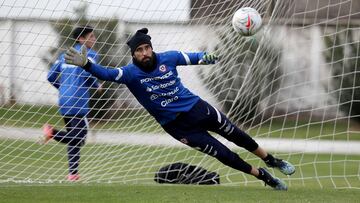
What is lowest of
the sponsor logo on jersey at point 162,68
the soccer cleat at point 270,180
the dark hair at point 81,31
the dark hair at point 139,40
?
the soccer cleat at point 270,180

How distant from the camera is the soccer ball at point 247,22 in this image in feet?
27.4

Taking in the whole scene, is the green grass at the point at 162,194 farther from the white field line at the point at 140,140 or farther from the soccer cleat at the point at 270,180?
the white field line at the point at 140,140

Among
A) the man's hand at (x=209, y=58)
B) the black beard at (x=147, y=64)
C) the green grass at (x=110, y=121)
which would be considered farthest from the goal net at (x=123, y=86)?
the man's hand at (x=209, y=58)

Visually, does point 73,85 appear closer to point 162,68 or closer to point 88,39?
point 88,39

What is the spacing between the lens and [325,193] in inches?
336

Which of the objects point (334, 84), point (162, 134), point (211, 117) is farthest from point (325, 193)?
point (334, 84)

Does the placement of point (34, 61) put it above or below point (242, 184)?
above

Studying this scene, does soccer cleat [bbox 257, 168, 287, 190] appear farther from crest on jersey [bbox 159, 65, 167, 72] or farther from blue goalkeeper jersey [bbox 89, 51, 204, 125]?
crest on jersey [bbox 159, 65, 167, 72]

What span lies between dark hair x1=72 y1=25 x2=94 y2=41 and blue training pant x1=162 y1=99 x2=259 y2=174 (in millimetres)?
1525

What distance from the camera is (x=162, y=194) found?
8305mm

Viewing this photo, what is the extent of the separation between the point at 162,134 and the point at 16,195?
2958 mm

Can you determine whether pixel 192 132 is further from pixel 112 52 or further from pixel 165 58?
pixel 112 52

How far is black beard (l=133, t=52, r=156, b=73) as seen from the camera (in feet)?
27.7

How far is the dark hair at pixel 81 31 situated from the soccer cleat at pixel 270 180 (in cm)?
241
